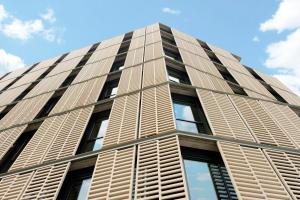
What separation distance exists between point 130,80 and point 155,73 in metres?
0.67

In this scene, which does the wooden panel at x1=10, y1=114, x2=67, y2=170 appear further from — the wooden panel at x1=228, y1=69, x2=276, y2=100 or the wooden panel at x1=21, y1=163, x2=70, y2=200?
the wooden panel at x1=228, y1=69, x2=276, y2=100

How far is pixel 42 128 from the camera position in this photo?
7184mm

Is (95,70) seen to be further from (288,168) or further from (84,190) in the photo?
(288,168)

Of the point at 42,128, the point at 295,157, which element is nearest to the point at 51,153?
the point at 42,128

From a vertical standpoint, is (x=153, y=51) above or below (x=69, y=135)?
above

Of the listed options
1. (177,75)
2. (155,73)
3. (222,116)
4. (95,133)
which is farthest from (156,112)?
(177,75)

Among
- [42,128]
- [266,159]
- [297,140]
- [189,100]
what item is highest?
[189,100]

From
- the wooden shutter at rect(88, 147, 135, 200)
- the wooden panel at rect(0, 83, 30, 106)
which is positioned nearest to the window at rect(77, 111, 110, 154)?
the wooden shutter at rect(88, 147, 135, 200)

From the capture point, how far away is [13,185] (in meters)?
5.20

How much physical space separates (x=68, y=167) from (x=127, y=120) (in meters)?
1.48

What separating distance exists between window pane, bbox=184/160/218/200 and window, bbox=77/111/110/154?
1857 millimetres

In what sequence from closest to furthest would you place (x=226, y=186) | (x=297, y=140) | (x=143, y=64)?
(x=226, y=186)
(x=297, y=140)
(x=143, y=64)

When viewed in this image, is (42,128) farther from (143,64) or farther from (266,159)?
(266,159)

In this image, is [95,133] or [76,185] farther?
[95,133]
